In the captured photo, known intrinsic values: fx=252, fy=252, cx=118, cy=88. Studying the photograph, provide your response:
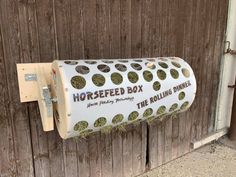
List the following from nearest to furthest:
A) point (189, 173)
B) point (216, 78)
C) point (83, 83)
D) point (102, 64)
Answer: point (83, 83) < point (102, 64) < point (189, 173) < point (216, 78)

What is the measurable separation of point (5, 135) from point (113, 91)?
69cm

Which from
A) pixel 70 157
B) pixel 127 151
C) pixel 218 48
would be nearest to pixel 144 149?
pixel 127 151

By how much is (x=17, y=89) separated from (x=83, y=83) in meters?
0.45

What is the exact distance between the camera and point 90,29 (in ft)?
5.39

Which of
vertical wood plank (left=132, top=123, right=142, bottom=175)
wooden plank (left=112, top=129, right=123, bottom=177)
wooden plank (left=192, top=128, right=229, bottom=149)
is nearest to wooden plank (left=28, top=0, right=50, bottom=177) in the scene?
wooden plank (left=112, top=129, right=123, bottom=177)

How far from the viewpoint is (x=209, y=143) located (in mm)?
2768

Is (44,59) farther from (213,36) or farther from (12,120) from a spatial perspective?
(213,36)

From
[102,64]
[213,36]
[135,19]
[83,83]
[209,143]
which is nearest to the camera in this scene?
[83,83]

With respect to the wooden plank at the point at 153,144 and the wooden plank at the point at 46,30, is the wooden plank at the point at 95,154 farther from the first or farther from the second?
the wooden plank at the point at 46,30

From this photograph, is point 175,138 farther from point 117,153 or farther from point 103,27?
point 103,27

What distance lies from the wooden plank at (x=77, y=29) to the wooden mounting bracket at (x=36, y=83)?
0.21 m

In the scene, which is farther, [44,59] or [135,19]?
[135,19]

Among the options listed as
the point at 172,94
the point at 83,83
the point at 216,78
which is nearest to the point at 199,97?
the point at 216,78

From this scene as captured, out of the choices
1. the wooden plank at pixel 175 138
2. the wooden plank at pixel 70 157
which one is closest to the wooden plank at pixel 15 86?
the wooden plank at pixel 70 157
